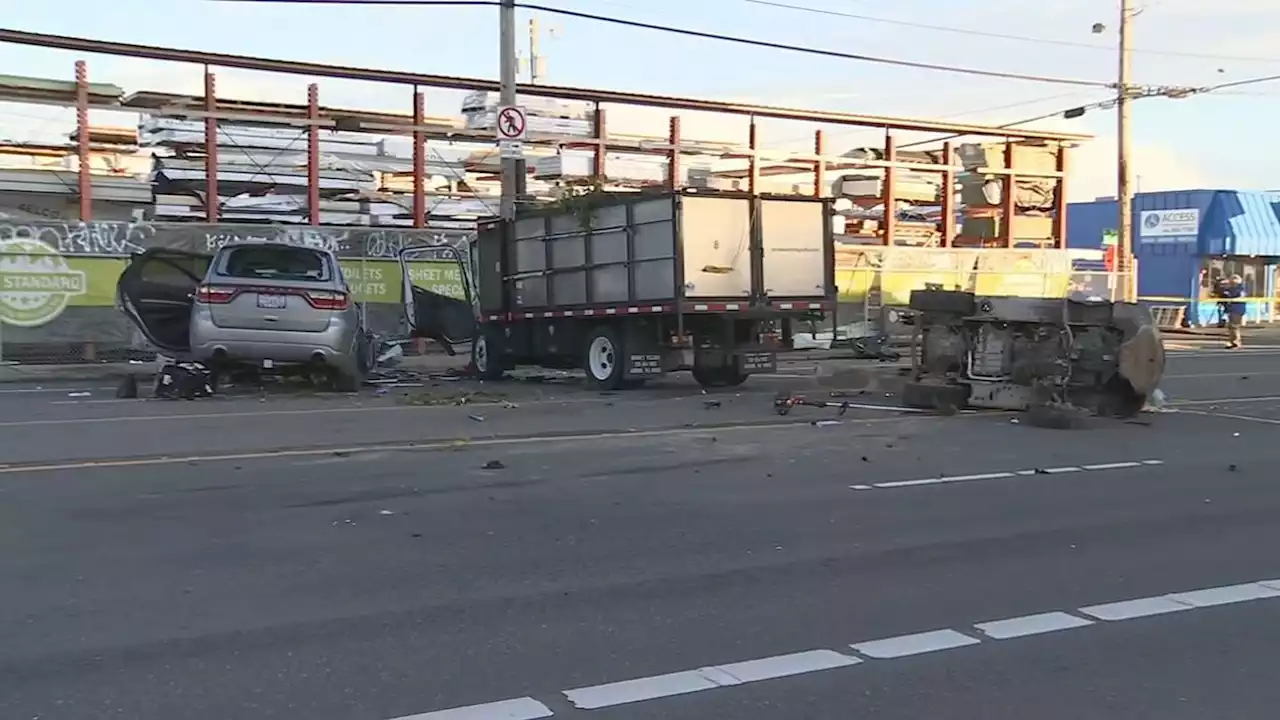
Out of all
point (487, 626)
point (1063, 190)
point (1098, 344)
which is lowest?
point (487, 626)

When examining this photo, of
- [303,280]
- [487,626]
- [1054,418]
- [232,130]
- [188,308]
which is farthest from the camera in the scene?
[232,130]

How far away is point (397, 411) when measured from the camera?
13789mm

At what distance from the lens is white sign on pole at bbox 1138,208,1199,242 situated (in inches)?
1597

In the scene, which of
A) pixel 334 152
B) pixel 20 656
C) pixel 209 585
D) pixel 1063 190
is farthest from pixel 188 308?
pixel 1063 190

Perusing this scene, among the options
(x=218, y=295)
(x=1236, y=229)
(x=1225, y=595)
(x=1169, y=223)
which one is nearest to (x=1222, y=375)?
(x=218, y=295)

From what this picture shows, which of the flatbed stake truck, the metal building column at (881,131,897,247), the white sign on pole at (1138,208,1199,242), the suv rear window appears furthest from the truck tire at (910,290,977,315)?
the white sign on pole at (1138,208,1199,242)

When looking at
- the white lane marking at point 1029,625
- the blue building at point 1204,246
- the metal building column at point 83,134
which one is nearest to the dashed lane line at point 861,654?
the white lane marking at point 1029,625

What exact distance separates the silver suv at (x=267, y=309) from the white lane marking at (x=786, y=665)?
10.4 m

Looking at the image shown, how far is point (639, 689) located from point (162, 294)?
12471mm

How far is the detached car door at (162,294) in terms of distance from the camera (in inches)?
603

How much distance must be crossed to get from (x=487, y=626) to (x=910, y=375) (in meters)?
10.4

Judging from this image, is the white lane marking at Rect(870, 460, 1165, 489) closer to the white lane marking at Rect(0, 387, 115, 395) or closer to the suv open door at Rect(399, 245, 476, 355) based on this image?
the suv open door at Rect(399, 245, 476, 355)

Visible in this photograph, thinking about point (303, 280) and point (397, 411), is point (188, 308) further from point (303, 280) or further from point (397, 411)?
point (397, 411)

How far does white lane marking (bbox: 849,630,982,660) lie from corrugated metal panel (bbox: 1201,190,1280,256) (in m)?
38.5
